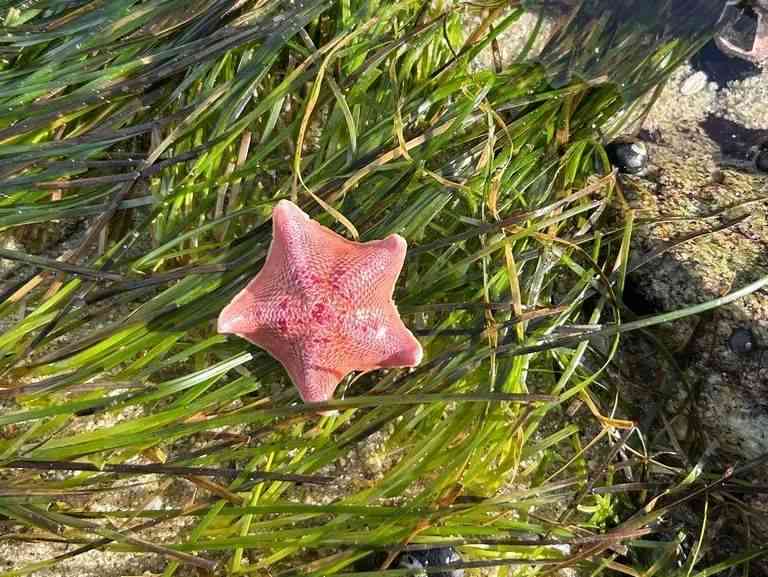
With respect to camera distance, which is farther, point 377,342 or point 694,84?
point 694,84

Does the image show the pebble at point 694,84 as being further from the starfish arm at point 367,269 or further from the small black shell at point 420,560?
the small black shell at point 420,560

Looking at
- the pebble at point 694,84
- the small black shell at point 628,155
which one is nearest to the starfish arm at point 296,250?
the small black shell at point 628,155

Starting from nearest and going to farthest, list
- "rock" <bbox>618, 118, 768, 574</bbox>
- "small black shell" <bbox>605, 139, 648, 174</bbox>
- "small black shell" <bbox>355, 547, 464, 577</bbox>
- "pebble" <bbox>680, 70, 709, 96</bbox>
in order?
"small black shell" <bbox>355, 547, 464, 577</bbox>, "rock" <bbox>618, 118, 768, 574</bbox>, "small black shell" <bbox>605, 139, 648, 174</bbox>, "pebble" <bbox>680, 70, 709, 96</bbox>

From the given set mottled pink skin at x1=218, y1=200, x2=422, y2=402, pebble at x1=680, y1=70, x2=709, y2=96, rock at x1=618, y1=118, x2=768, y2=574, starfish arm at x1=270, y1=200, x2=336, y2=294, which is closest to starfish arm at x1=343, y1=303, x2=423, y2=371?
mottled pink skin at x1=218, y1=200, x2=422, y2=402

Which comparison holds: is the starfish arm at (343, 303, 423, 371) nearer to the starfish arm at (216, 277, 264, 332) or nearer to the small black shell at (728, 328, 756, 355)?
the starfish arm at (216, 277, 264, 332)

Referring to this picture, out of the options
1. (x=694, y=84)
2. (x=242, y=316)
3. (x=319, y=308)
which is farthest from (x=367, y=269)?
(x=694, y=84)

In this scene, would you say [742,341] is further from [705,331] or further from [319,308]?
[319,308]

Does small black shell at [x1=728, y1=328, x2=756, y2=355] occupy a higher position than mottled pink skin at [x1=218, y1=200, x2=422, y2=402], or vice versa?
mottled pink skin at [x1=218, y1=200, x2=422, y2=402]

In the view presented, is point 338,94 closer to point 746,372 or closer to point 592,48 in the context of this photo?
point 592,48
